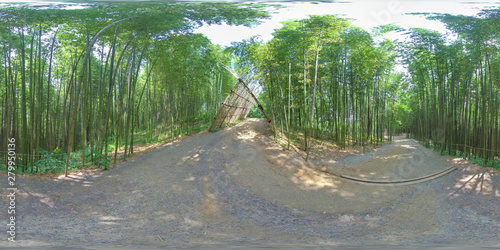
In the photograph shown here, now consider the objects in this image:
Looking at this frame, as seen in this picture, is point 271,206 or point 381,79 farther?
point 381,79

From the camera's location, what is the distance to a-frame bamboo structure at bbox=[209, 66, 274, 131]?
329 cm

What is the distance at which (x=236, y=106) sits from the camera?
4.07 metres

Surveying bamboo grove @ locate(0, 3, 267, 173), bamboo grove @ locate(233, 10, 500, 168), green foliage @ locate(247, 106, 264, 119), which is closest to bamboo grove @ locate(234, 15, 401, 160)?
bamboo grove @ locate(233, 10, 500, 168)

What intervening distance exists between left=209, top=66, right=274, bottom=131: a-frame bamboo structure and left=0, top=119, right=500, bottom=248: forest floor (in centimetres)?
106

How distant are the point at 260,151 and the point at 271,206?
1.47m

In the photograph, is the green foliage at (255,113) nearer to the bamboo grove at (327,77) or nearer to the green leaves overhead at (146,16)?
the bamboo grove at (327,77)

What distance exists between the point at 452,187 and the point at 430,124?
1.84 m

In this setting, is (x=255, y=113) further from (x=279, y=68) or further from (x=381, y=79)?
(x=381, y=79)

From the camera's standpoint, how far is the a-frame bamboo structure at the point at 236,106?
3289mm

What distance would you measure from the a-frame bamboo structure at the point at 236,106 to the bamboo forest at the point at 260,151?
5 cm

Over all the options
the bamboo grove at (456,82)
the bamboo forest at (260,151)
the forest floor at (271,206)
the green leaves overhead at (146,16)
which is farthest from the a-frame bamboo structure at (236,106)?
the bamboo grove at (456,82)

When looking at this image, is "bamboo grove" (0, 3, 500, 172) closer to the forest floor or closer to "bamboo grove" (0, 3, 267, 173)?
"bamboo grove" (0, 3, 267, 173)

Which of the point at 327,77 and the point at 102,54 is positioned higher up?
the point at 102,54

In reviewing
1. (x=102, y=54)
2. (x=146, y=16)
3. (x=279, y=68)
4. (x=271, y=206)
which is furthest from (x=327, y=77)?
(x=102, y=54)
